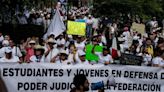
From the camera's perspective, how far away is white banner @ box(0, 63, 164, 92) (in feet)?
40.7

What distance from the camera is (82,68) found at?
12.7m

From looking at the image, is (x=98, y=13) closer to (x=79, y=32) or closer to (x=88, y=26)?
(x=88, y=26)

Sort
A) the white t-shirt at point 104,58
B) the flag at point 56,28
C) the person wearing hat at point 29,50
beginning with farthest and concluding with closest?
the flag at point 56,28 < the white t-shirt at point 104,58 < the person wearing hat at point 29,50

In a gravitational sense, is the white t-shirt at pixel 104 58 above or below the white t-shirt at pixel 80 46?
below

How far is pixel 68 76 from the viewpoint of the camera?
12.7 meters

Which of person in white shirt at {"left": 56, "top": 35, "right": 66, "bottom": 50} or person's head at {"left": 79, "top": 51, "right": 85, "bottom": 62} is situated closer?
person's head at {"left": 79, "top": 51, "right": 85, "bottom": 62}

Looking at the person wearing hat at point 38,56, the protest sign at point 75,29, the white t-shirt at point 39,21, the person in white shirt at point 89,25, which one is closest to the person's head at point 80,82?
the person wearing hat at point 38,56

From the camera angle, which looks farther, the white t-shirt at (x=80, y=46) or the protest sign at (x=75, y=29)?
the protest sign at (x=75, y=29)

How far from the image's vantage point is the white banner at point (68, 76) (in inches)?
489

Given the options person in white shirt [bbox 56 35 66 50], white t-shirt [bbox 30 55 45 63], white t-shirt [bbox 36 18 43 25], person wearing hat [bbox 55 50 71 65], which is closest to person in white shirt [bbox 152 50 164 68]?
person wearing hat [bbox 55 50 71 65]

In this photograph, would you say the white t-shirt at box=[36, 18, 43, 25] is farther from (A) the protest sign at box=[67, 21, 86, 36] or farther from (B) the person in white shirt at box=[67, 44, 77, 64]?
(B) the person in white shirt at box=[67, 44, 77, 64]

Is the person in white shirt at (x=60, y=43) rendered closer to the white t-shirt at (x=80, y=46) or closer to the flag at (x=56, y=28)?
the flag at (x=56, y=28)

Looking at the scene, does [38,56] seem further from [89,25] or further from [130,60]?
[89,25]

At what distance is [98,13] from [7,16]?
7837 mm
